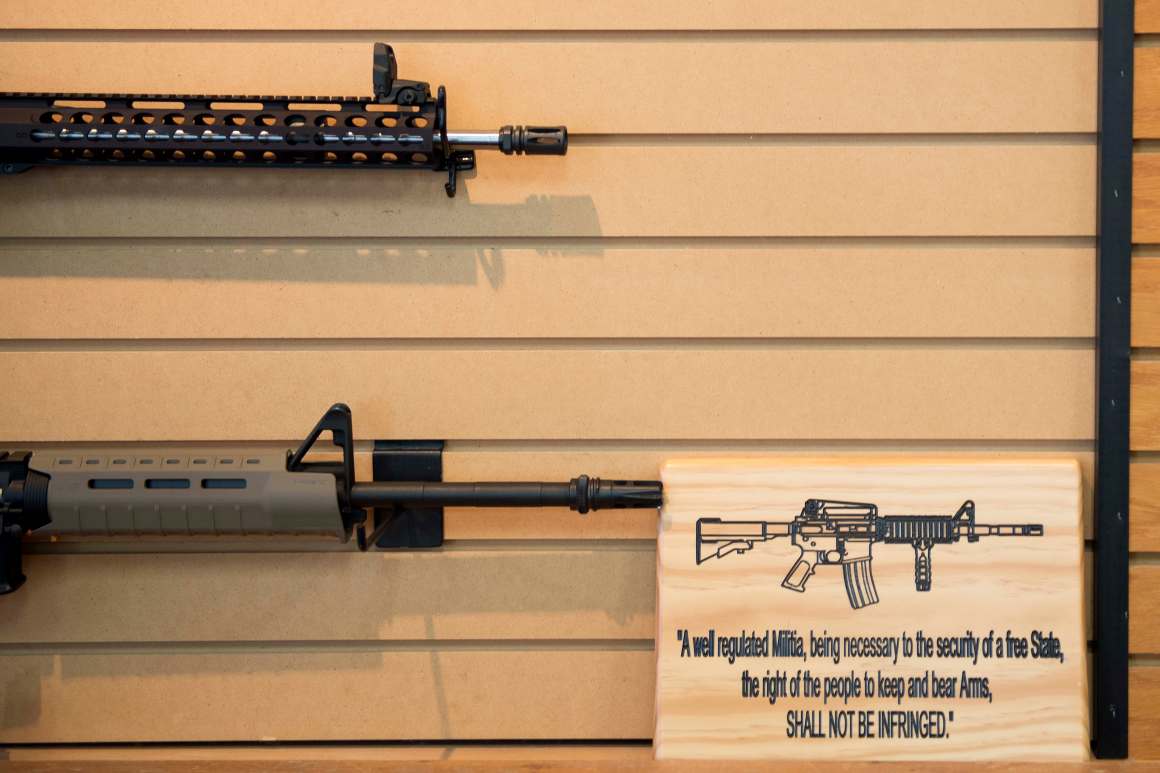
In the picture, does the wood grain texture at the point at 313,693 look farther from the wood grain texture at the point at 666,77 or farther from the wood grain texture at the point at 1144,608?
the wood grain texture at the point at 666,77

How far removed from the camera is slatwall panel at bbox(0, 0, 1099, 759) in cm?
144

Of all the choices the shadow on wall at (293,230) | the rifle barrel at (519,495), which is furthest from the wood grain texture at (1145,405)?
the shadow on wall at (293,230)

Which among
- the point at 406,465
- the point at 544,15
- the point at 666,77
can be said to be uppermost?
the point at 544,15

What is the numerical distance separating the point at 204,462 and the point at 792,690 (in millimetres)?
1090

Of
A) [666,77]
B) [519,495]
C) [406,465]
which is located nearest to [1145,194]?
[666,77]

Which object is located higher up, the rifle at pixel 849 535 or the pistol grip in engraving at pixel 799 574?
the rifle at pixel 849 535

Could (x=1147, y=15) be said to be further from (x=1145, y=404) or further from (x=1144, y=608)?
(x=1144, y=608)

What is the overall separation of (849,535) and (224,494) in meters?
1.07

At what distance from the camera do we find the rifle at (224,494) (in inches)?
54.2

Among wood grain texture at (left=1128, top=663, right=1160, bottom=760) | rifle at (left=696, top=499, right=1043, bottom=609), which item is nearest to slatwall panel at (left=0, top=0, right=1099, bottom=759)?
rifle at (left=696, top=499, right=1043, bottom=609)

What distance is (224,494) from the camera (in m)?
1.38

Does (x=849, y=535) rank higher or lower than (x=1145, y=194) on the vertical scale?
lower

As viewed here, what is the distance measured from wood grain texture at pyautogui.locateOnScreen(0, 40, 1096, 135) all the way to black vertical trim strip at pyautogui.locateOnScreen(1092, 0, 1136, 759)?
49mm

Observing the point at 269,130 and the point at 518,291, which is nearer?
the point at 269,130
